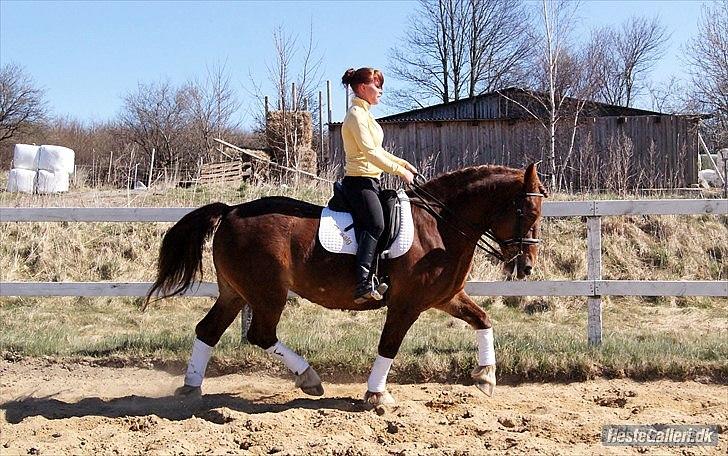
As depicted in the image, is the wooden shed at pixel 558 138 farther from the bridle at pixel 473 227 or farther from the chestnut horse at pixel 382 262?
the chestnut horse at pixel 382 262

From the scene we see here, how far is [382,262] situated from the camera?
5902 mm

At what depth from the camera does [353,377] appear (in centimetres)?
704

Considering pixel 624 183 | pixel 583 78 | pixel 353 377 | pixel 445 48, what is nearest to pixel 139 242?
pixel 353 377

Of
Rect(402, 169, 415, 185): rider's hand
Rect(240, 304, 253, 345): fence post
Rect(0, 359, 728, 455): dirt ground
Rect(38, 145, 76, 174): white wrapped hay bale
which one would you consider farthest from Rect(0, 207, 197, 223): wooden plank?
Rect(38, 145, 76, 174): white wrapped hay bale

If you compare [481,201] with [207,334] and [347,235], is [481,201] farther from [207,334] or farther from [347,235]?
[207,334]

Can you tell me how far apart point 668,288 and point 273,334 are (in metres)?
4.24

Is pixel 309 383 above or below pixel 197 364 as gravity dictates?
below

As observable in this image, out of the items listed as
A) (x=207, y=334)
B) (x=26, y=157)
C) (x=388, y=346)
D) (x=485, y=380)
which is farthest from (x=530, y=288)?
(x=26, y=157)

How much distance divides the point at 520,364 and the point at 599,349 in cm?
92

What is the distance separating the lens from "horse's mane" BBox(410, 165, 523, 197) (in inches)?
240

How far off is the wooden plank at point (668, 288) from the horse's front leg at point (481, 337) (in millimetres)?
1881

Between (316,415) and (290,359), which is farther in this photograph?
(290,359)

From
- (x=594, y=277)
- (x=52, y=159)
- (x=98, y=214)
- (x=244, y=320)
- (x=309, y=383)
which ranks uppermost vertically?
(x=52, y=159)

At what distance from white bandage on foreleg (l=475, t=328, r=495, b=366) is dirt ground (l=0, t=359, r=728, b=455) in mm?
324
